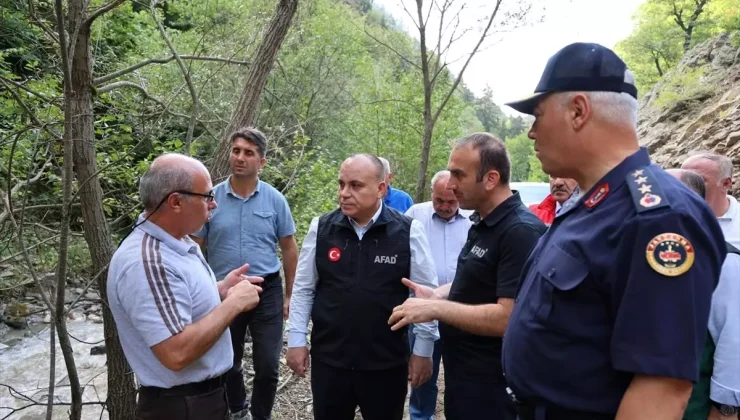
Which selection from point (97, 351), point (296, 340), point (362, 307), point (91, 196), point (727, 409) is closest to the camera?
point (727, 409)

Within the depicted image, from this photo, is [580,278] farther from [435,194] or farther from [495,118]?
[495,118]

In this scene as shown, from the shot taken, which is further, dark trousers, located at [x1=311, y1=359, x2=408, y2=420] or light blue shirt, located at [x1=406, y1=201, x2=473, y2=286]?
light blue shirt, located at [x1=406, y1=201, x2=473, y2=286]

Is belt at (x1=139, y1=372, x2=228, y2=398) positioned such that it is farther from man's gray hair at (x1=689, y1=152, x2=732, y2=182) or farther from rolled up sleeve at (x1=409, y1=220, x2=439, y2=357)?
man's gray hair at (x1=689, y1=152, x2=732, y2=182)

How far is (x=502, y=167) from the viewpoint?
7.76 feet

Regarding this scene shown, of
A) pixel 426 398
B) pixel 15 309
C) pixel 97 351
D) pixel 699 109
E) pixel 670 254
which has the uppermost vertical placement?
pixel 699 109

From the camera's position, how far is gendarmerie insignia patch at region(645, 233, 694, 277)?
3.46 ft

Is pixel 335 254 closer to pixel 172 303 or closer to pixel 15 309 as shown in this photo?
pixel 172 303

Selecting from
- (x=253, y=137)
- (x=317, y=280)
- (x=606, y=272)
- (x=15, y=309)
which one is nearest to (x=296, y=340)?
(x=317, y=280)

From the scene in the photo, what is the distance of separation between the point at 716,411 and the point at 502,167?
1.38m

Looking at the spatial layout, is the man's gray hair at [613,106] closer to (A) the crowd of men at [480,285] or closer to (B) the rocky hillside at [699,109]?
(A) the crowd of men at [480,285]

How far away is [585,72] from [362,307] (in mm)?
1709

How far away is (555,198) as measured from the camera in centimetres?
423

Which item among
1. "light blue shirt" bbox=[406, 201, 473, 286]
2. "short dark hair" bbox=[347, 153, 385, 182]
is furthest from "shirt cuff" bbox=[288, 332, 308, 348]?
"light blue shirt" bbox=[406, 201, 473, 286]

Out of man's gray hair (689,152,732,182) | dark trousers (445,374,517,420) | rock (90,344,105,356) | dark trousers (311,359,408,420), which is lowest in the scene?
rock (90,344,105,356)
